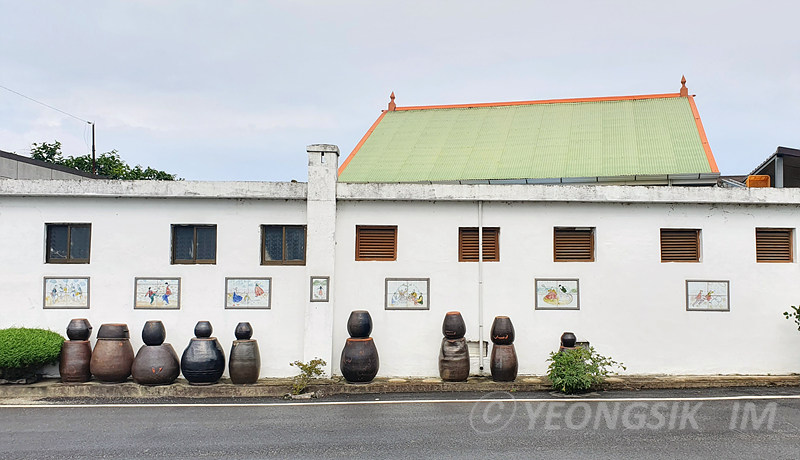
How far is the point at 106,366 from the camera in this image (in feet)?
34.7

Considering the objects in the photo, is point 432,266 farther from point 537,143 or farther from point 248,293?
point 537,143

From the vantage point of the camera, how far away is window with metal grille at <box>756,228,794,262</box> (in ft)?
38.6

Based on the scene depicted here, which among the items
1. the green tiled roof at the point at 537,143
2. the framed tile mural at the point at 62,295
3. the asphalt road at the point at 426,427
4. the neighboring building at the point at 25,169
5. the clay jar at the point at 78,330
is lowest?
the asphalt road at the point at 426,427

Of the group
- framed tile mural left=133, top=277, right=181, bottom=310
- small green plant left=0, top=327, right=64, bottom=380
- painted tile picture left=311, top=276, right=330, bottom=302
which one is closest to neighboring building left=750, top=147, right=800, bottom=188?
painted tile picture left=311, top=276, right=330, bottom=302

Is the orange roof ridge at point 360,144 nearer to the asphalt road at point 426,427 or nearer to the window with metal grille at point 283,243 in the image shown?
the window with metal grille at point 283,243

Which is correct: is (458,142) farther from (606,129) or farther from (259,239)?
(259,239)

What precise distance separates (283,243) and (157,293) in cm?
230

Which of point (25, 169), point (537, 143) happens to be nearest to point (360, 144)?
point (537, 143)

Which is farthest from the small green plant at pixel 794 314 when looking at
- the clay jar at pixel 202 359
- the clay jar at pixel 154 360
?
the clay jar at pixel 154 360

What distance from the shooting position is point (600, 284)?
457 inches

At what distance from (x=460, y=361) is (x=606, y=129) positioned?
34.6 ft

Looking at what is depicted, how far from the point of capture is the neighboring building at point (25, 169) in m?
15.5

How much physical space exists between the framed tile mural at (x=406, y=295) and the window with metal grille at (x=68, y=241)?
5.29 m

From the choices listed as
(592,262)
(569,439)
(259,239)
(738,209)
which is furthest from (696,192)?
(259,239)
